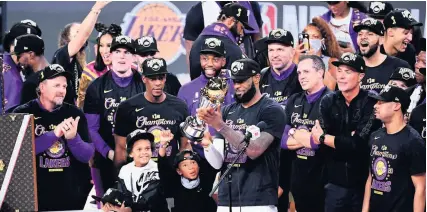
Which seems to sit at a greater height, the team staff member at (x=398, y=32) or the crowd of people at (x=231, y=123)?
the team staff member at (x=398, y=32)

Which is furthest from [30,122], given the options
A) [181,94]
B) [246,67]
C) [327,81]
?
[327,81]

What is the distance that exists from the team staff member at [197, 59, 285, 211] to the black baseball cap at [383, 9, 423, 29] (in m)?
2.72

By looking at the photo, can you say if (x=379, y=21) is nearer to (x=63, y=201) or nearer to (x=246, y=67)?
(x=246, y=67)

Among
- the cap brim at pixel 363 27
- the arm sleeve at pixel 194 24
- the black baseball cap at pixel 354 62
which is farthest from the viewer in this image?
the arm sleeve at pixel 194 24

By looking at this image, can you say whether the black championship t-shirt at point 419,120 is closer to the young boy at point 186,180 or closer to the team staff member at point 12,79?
the young boy at point 186,180

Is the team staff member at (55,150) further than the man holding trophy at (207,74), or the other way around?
the man holding trophy at (207,74)

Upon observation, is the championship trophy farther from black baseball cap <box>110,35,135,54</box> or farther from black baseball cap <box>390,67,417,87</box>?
black baseball cap <box>390,67,417,87</box>

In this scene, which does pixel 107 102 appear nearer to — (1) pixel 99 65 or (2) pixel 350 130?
(1) pixel 99 65

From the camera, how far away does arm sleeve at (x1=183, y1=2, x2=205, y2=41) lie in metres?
12.9

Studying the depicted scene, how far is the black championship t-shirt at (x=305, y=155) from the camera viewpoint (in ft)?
35.7

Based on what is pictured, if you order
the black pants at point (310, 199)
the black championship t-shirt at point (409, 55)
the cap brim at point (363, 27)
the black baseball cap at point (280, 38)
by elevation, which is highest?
the cap brim at point (363, 27)

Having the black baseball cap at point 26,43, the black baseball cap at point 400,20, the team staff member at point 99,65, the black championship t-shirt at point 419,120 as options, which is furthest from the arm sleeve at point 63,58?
the black championship t-shirt at point 419,120

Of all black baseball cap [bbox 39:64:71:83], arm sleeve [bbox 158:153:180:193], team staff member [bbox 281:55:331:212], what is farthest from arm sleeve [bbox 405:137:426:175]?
black baseball cap [bbox 39:64:71:83]

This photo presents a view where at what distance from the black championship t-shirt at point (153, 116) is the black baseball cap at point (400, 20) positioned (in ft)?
8.36
